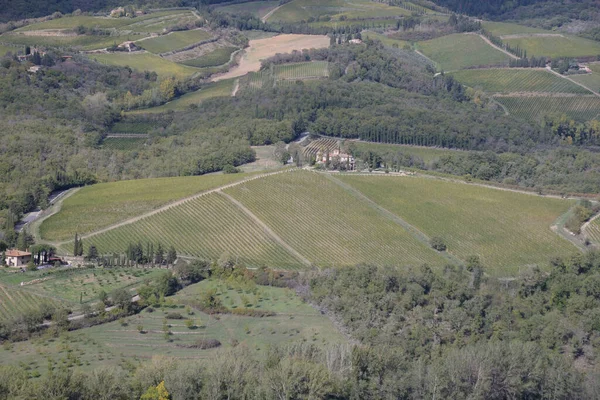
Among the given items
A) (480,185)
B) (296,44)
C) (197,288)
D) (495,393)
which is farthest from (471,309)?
(296,44)

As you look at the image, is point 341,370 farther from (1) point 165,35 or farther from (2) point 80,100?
(1) point 165,35

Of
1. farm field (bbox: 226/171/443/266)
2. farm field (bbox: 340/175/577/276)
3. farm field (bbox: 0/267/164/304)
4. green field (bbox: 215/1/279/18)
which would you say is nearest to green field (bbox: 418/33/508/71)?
green field (bbox: 215/1/279/18)

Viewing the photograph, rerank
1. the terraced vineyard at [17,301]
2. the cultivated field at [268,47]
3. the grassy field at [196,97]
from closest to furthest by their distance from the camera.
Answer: the terraced vineyard at [17,301], the grassy field at [196,97], the cultivated field at [268,47]

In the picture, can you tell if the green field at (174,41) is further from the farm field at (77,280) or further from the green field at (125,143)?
the farm field at (77,280)

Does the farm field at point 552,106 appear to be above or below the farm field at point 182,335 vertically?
below

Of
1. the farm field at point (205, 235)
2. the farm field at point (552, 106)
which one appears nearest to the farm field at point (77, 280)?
the farm field at point (205, 235)

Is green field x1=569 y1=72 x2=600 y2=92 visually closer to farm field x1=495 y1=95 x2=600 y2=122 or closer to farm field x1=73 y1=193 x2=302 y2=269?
farm field x1=495 y1=95 x2=600 y2=122
